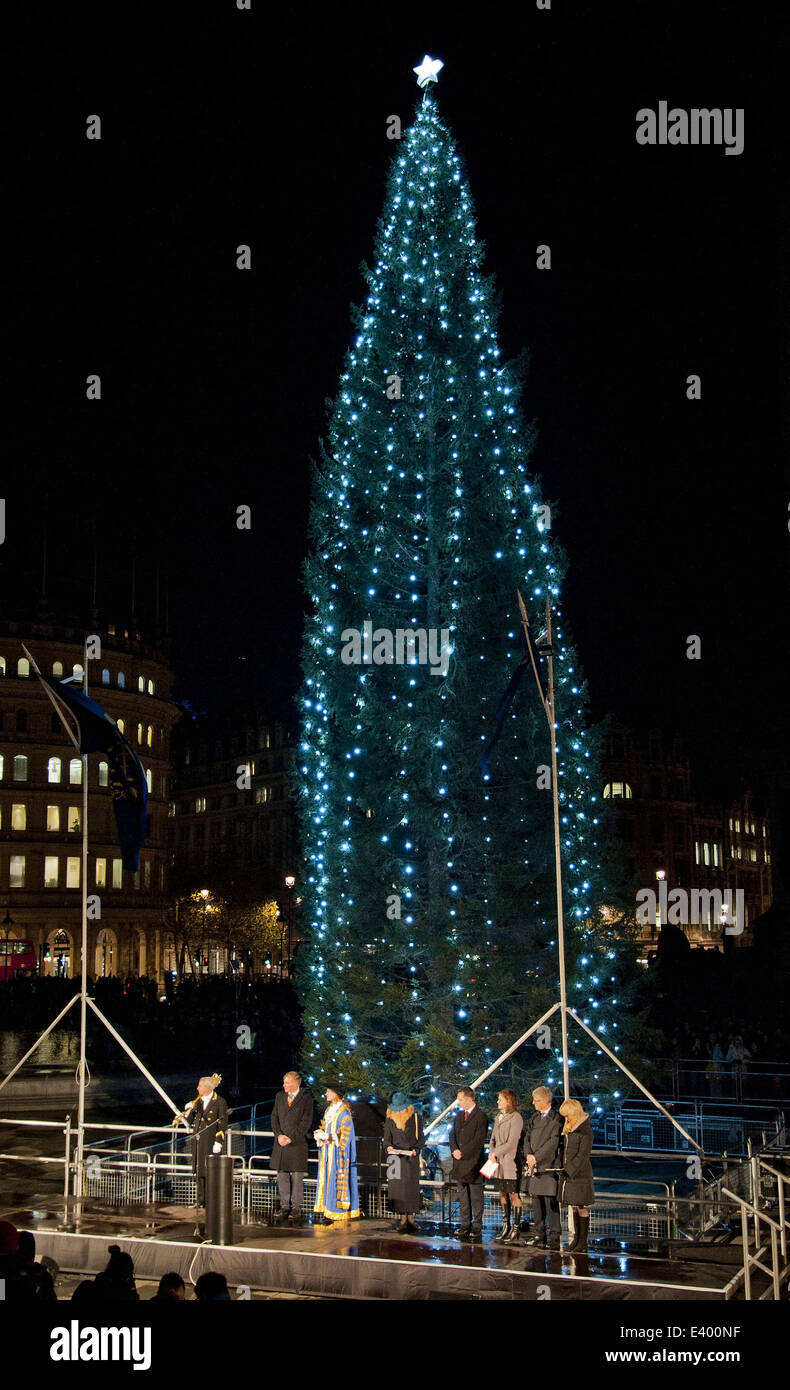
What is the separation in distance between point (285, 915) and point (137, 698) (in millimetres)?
18998

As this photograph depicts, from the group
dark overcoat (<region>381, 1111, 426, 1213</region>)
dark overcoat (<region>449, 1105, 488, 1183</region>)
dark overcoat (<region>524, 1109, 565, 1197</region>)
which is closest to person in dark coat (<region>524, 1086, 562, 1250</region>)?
dark overcoat (<region>524, 1109, 565, 1197</region>)

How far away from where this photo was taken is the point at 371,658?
18.7m

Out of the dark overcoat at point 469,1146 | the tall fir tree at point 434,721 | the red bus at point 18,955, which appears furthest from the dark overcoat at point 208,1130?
the red bus at point 18,955

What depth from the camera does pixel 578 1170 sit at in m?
12.2

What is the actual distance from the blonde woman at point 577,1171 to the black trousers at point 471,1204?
3.91 feet

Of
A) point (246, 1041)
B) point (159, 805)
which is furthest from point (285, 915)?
point (246, 1041)

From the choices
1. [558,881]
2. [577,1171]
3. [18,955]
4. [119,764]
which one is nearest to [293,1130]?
[577,1171]

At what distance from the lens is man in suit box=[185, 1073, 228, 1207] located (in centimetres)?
1406

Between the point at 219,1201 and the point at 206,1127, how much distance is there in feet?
5.69

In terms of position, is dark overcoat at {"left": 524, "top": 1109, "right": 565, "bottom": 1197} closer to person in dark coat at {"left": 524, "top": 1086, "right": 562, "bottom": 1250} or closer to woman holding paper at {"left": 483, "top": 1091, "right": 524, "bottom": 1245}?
person in dark coat at {"left": 524, "top": 1086, "right": 562, "bottom": 1250}

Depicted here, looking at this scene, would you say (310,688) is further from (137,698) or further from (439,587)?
(137,698)

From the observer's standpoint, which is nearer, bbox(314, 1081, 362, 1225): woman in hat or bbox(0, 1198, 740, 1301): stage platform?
bbox(0, 1198, 740, 1301): stage platform

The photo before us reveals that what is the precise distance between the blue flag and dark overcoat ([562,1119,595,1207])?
682cm

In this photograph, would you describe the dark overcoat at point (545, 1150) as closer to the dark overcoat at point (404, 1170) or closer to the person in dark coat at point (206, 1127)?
the dark overcoat at point (404, 1170)
